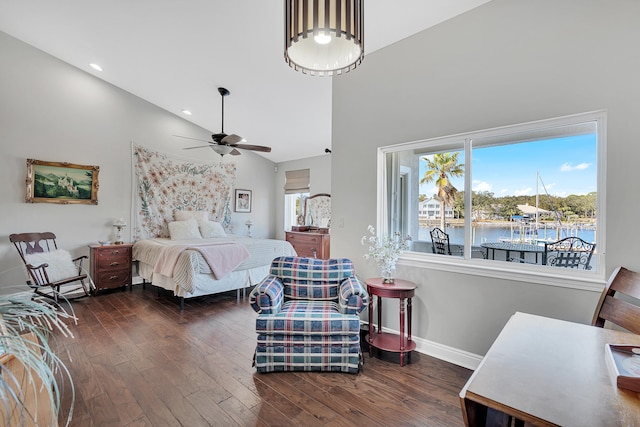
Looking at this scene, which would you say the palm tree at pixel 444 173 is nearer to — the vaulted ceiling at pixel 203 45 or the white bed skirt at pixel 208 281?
the vaulted ceiling at pixel 203 45

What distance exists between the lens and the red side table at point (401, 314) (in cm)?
254

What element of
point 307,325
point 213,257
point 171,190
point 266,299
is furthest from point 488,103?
point 171,190

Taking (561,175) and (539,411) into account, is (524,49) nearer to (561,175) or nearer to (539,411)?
(561,175)

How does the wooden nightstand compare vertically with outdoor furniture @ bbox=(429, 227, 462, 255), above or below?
below

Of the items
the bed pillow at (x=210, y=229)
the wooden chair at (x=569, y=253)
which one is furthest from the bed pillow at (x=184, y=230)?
the wooden chair at (x=569, y=253)

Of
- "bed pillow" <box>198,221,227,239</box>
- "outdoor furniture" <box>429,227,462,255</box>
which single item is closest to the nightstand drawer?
"bed pillow" <box>198,221,227,239</box>

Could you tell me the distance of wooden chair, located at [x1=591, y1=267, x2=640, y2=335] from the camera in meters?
1.41

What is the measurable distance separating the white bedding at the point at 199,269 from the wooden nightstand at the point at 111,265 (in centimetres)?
17

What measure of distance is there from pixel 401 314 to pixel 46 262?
4510 millimetres

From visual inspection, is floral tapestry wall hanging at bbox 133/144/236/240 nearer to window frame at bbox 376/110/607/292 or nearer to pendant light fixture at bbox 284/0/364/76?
window frame at bbox 376/110/607/292

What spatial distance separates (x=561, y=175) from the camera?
7.39ft

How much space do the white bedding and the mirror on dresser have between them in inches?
37.0

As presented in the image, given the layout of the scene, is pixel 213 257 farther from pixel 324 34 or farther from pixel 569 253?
pixel 569 253

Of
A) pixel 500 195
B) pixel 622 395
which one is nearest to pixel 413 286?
pixel 500 195
